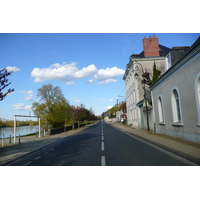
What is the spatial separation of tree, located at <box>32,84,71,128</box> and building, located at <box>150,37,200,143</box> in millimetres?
23213

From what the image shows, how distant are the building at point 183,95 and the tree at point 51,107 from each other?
23213 millimetres

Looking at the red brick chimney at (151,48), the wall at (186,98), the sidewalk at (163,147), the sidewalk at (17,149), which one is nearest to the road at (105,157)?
the sidewalk at (163,147)

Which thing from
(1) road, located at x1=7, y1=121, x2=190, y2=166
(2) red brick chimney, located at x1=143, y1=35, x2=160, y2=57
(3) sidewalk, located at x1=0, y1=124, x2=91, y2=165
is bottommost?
(3) sidewalk, located at x1=0, y1=124, x2=91, y2=165

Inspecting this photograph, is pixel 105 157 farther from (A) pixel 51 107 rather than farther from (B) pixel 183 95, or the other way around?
(A) pixel 51 107

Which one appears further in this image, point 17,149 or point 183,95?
point 17,149

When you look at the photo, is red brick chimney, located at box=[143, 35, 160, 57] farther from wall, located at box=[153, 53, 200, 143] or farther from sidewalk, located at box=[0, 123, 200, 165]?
sidewalk, located at box=[0, 123, 200, 165]

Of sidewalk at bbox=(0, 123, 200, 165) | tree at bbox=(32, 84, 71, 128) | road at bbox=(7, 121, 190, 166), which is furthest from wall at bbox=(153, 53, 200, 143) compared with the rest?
tree at bbox=(32, 84, 71, 128)

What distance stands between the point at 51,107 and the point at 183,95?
1167 inches

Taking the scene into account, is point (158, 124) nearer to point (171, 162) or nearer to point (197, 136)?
point (197, 136)

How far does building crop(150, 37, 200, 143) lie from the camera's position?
938 centimetres

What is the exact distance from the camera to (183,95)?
11078 millimetres

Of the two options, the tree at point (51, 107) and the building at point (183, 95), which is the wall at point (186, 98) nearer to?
the building at point (183, 95)

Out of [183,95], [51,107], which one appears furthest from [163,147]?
[51,107]

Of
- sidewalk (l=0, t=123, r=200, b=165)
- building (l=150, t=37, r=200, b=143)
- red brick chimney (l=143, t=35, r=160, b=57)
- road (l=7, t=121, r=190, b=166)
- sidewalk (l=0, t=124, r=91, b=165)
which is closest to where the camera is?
road (l=7, t=121, r=190, b=166)
